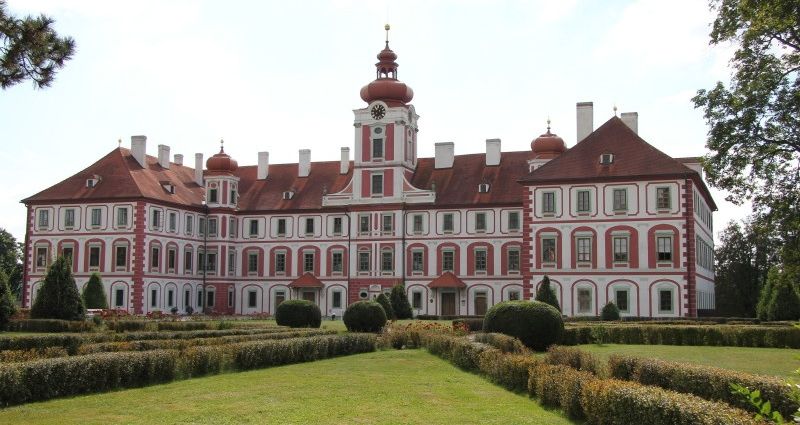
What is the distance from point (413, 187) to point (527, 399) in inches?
1613

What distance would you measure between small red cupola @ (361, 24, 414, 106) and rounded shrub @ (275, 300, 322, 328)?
81.8 ft

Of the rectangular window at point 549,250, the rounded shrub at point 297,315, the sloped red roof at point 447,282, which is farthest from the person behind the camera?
the sloped red roof at point 447,282

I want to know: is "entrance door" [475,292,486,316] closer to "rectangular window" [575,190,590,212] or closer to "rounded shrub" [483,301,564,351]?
"rectangular window" [575,190,590,212]

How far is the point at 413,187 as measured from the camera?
56031 millimetres

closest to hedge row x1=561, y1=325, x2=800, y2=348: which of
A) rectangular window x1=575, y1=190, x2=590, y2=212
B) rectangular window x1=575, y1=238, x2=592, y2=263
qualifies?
rectangular window x1=575, y1=238, x2=592, y2=263

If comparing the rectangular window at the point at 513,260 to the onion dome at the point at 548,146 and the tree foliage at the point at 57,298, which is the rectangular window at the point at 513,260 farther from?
the tree foliage at the point at 57,298

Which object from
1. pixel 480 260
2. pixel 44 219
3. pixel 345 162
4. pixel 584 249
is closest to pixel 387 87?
pixel 345 162

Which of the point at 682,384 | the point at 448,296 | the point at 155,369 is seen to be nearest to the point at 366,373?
the point at 155,369

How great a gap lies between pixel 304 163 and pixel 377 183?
8.00 meters

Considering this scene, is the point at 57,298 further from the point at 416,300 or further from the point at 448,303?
the point at 448,303

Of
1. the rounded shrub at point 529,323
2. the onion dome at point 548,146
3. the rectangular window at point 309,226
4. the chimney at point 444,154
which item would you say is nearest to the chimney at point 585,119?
the onion dome at point 548,146

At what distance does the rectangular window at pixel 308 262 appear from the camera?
192ft

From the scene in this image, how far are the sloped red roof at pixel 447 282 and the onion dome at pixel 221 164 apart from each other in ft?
51.5

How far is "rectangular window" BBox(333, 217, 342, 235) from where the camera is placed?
57.8m
